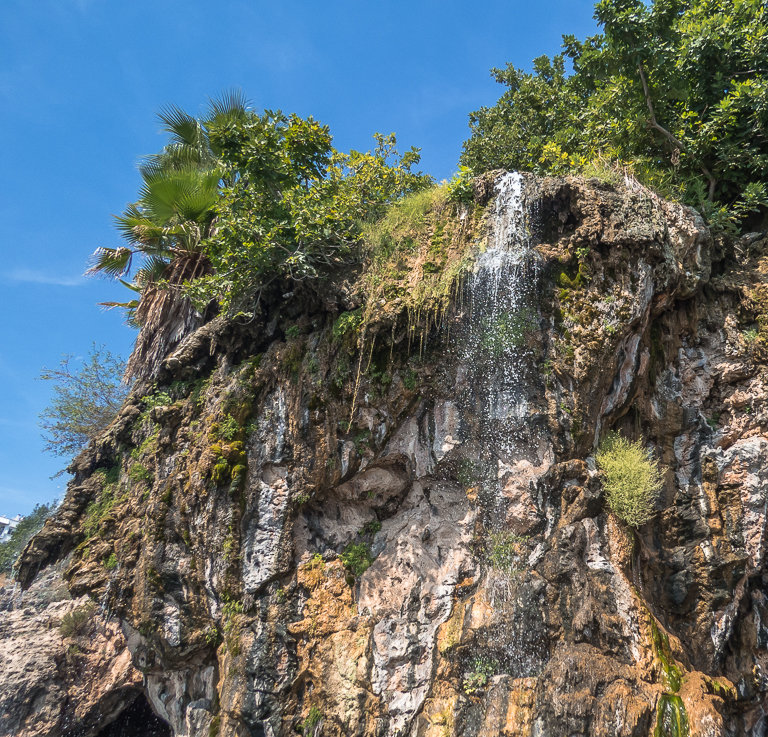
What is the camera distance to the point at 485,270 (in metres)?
8.95

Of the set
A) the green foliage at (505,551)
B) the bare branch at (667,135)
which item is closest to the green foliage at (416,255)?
the green foliage at (505,551)

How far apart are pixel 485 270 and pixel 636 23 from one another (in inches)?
209

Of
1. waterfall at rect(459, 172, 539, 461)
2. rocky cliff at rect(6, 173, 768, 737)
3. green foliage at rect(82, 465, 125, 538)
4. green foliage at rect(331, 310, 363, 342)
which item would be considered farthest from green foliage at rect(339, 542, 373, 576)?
green foliage at rect(82, 465, 125, 538)

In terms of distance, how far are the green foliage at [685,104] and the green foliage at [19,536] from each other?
30362 mm

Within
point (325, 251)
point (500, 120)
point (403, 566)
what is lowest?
point (403, 566)

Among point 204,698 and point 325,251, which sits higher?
point 325,251

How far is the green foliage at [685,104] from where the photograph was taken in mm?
9375

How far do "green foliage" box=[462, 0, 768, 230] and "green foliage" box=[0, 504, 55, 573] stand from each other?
99.6ft

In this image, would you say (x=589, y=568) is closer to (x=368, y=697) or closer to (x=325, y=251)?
(x=368, y=697)

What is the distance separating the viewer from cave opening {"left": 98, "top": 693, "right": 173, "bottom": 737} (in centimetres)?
1264

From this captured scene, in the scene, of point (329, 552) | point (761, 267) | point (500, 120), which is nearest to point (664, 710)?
point (329, 552)

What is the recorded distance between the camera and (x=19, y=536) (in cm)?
3731

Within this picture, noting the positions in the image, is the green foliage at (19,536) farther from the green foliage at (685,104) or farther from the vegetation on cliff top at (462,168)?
the green foliage at (685,104)

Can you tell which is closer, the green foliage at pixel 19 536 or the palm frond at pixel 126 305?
the palm frond at pixel 126 305
